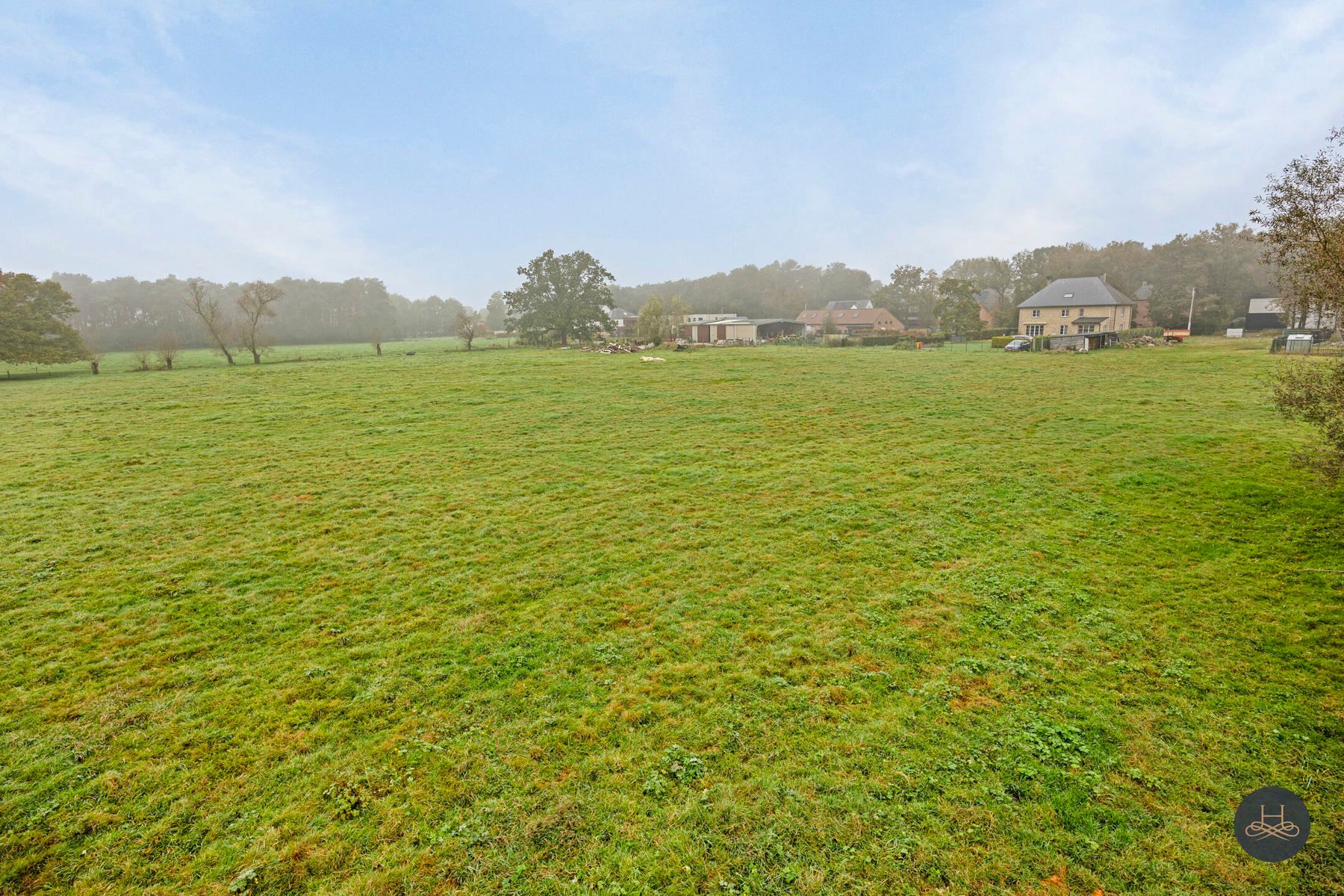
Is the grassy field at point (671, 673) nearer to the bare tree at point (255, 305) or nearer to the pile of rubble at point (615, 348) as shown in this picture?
the pile of rubble at point (615, 348)

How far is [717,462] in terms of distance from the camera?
47.3 feet

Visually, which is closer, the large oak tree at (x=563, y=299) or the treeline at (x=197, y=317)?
the large oak tree at (x=563, y=299)

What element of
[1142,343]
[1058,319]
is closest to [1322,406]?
[1142,343]

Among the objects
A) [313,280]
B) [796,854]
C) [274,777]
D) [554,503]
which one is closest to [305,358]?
[554,503]

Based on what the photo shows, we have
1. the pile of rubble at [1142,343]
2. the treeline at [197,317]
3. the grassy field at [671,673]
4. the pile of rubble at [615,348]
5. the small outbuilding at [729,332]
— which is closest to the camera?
the grassy field at [671,673]

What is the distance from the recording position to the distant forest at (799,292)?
223 ft

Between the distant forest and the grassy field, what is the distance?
50.3 m

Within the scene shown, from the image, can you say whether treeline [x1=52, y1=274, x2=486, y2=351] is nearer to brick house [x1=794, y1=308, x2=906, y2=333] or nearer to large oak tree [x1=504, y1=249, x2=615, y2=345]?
large oak tree [x1=504, y1=249, x2=615, y2=345]

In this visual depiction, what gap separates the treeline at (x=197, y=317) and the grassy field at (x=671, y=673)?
276 ft

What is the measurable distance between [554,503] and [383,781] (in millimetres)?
6984

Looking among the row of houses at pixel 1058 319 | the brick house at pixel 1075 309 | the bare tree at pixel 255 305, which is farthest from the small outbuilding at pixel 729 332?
the bare tree at pixel 255 305

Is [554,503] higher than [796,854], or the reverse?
[554,503]

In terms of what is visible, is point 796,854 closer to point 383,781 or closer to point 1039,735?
point 1039,735

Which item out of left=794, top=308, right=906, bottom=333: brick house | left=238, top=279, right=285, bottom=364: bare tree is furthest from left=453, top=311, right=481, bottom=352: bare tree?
left=794, top=308, right=906, bottom=333: brick house
